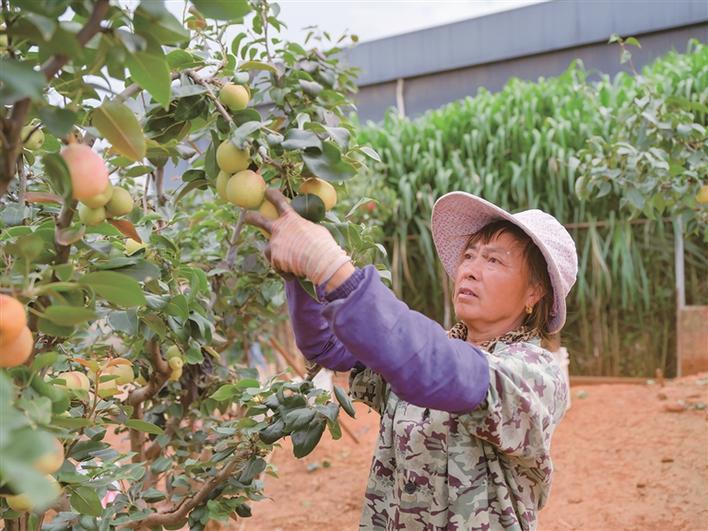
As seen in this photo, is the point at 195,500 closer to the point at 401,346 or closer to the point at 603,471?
the point at 401,346

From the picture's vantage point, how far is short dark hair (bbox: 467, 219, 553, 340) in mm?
1236

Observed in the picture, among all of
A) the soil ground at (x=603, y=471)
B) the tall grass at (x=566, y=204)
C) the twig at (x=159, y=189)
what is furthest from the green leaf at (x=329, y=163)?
the tall grass at (x=566, y=204)

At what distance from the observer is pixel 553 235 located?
121 cm

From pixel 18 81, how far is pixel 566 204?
14.2 feet

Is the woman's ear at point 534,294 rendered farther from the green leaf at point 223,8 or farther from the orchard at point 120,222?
the green leaf at point 223,8

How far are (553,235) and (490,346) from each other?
0.68ft

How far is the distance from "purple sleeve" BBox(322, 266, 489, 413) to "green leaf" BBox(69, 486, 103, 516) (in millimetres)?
438

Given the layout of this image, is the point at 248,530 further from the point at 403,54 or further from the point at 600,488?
the point at 403,54

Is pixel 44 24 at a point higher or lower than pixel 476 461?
higher

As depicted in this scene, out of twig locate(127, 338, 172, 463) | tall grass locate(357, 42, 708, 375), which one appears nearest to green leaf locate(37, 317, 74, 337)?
twig locate(127, 338, 172, 463)

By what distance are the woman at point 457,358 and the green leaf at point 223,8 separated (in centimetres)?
24

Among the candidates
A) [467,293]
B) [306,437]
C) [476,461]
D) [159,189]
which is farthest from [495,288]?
[159,189]

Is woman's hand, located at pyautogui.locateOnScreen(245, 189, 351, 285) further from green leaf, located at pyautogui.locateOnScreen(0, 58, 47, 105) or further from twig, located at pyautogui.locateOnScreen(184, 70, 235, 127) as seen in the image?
green leaf, located at pyautogui.locateOnScreen(0, 58, 47, 105)

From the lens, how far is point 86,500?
101cm
